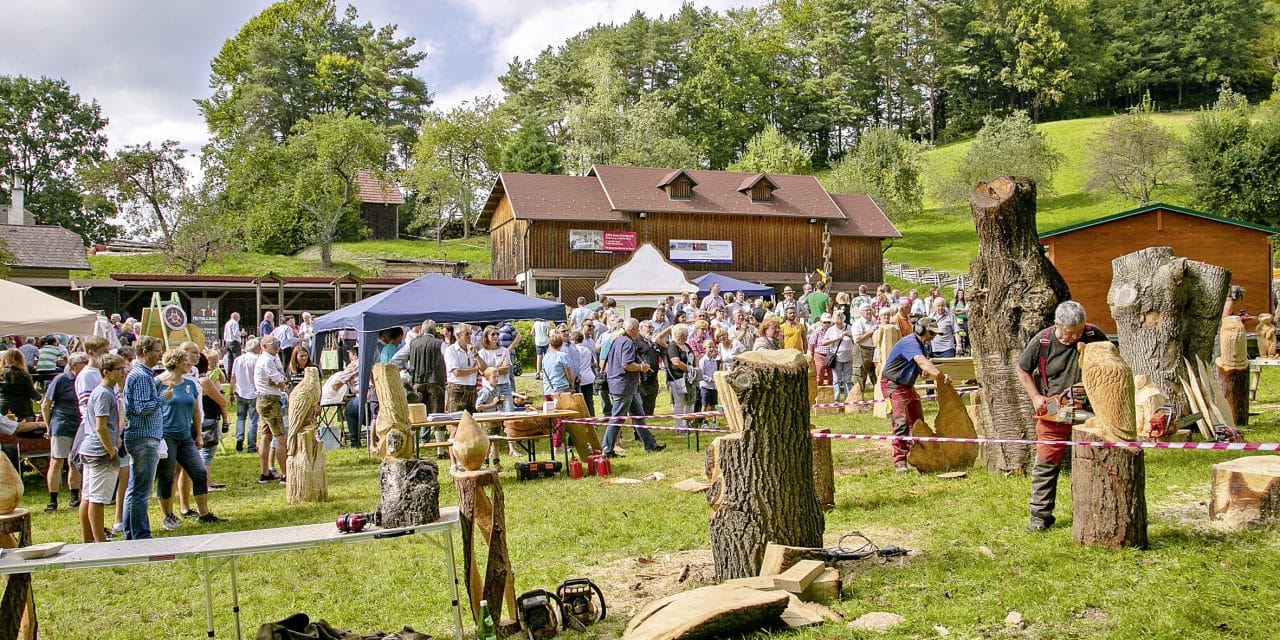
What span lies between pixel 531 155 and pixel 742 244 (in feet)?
71.5

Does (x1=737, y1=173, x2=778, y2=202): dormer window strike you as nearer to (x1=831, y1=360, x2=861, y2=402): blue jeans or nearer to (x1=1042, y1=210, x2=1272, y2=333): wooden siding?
(x1=1042, y1=210, x2=1272, y2=333): wooden siding

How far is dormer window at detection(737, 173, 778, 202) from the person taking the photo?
37125 millimetres

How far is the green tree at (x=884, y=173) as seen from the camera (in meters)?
51.2

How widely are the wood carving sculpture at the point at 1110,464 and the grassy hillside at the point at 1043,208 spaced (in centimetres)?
3961

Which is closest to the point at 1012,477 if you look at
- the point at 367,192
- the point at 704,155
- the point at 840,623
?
the point at 840,623

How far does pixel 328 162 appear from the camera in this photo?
1679 inches

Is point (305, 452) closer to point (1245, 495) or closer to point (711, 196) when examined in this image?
point (1245, 495)

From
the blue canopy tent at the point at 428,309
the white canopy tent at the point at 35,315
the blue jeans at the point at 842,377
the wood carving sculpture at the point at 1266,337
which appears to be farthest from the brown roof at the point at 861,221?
the white canopy tent at the point at 35,315

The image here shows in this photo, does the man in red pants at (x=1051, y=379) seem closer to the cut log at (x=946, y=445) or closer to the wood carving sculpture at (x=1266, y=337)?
the cut log at (x=946, y=445)

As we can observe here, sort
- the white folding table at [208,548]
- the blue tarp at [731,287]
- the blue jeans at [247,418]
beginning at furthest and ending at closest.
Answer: the blue tarp at [731,287] < the blue jeans at [247,418] < the white folding table at [208,548]

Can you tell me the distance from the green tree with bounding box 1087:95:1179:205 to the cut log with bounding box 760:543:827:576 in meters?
50.1

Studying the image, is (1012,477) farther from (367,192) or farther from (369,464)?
(367,192)

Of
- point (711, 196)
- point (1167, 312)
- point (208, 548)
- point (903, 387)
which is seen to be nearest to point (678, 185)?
point (711, 196)

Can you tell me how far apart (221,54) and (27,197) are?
21.0 meters
